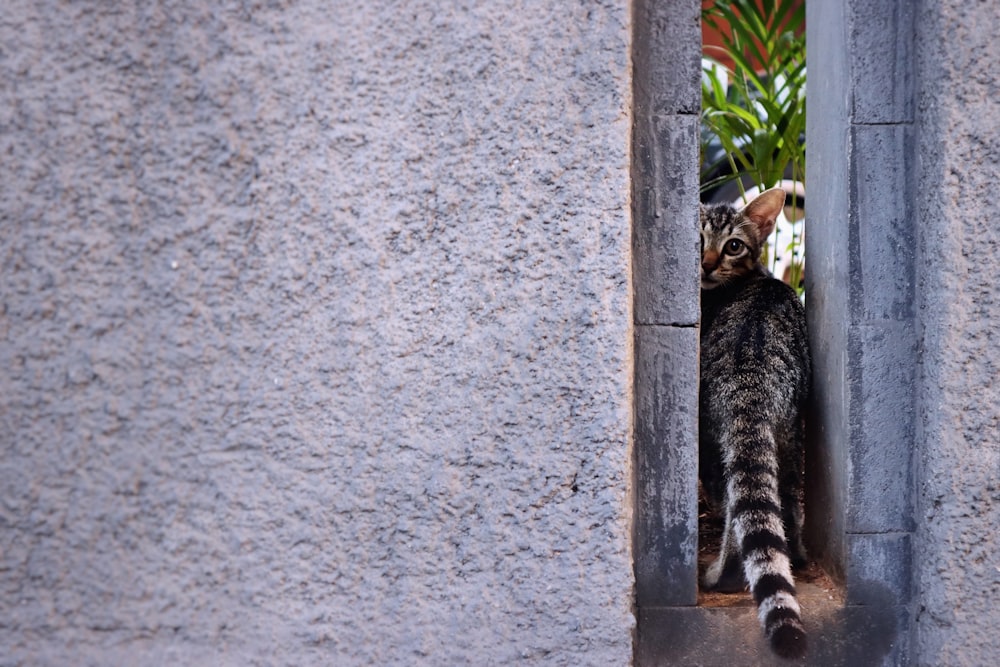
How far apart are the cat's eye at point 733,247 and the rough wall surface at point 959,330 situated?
0.93m

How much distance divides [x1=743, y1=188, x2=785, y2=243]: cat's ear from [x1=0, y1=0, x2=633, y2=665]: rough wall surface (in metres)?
1.28

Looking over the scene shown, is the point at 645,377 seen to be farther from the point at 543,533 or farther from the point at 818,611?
the point at 818,611

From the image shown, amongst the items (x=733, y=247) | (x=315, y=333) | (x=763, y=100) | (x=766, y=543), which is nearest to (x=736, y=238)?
(x=733, y=247)

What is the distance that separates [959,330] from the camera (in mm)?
2061

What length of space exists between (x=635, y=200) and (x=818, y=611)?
1166mm

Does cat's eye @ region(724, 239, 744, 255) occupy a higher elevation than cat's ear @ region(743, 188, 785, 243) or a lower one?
lower

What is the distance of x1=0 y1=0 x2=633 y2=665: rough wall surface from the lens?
1.92 meters

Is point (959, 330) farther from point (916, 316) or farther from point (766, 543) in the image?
point (766, 543)

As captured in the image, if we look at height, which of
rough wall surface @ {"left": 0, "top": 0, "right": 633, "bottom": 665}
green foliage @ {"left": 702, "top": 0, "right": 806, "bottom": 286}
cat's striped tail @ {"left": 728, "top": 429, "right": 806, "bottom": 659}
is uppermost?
green foliage @ {"left": 702, "top": 0, "right": 806, "bottom": 286}

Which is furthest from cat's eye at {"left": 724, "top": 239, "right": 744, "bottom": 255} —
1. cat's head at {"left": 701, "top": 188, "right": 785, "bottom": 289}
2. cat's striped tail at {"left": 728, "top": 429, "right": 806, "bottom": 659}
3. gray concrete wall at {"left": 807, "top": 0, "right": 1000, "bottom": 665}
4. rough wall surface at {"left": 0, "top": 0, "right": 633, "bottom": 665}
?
rough wall surface at {"left": 0, "top": 0, "right": 633, "bottom": 665}

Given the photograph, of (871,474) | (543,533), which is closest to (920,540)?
(871,474)

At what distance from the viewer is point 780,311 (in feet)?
8.62

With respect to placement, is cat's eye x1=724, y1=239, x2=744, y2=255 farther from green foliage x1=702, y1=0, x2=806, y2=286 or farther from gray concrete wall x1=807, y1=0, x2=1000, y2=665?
gray concrete wall x1=807, y1=0, x2=1000, y2=665

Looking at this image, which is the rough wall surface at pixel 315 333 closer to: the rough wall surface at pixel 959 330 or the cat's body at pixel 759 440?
the cat's body at pixel 759 440
